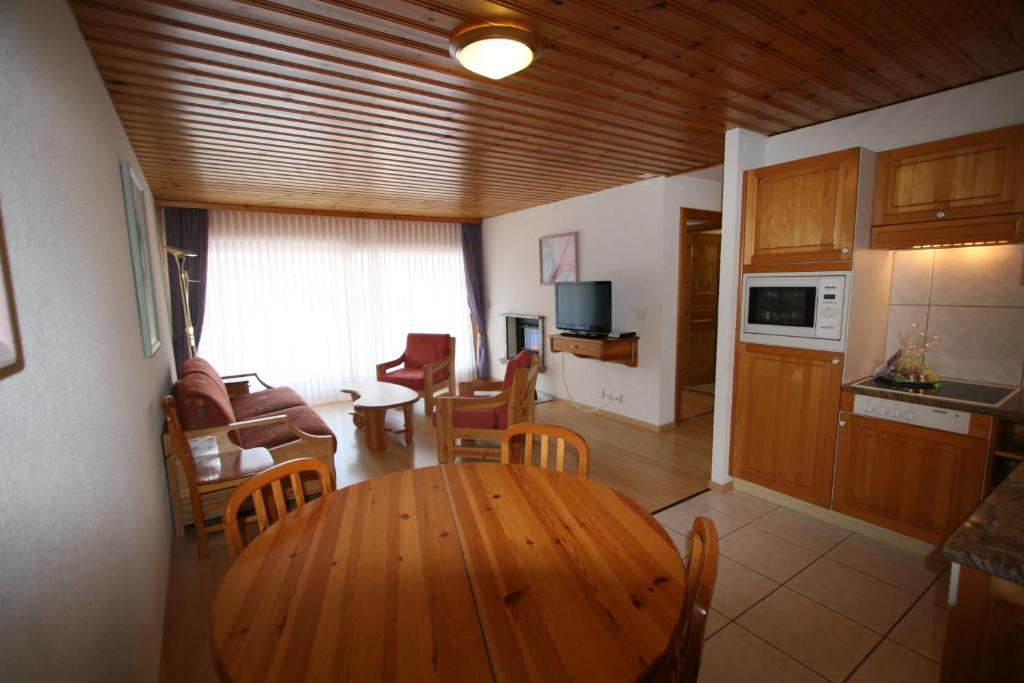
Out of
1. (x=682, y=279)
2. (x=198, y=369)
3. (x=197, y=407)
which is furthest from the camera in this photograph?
(x=682, y=279)

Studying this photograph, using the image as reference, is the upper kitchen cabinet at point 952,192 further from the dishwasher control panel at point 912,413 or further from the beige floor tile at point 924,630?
the beige floor tile at point 924,630

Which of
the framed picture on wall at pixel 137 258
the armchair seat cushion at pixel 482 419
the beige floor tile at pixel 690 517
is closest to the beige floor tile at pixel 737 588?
the beige floor tile at pixel 690 517

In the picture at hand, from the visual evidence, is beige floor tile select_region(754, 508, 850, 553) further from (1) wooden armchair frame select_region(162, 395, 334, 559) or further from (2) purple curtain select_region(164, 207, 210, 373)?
(2) purple curtain select_region(164, 207, 210, 373)

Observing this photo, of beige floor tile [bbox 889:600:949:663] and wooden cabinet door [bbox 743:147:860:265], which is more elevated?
wooden cabinet door [bbox 743:147:860:265]

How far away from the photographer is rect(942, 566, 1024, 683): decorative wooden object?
100 centimetres

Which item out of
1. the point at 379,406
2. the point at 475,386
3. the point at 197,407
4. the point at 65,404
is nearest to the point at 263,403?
the point at 379,406

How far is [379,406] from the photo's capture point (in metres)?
3.82

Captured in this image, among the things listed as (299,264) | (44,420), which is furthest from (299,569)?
(299,264)

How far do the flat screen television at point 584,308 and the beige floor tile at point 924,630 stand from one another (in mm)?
2992

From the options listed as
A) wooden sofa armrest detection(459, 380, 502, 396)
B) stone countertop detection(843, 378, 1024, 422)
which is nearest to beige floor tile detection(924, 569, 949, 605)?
stone countertop detection(843, 378, 1024, 422)

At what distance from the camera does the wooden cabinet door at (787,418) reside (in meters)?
2.67

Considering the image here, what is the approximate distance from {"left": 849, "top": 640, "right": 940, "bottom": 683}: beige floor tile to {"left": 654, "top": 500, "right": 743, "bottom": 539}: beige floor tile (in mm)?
864

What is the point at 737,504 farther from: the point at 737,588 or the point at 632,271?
the point at 632,271

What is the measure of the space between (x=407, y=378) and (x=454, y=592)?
13.9 ft
